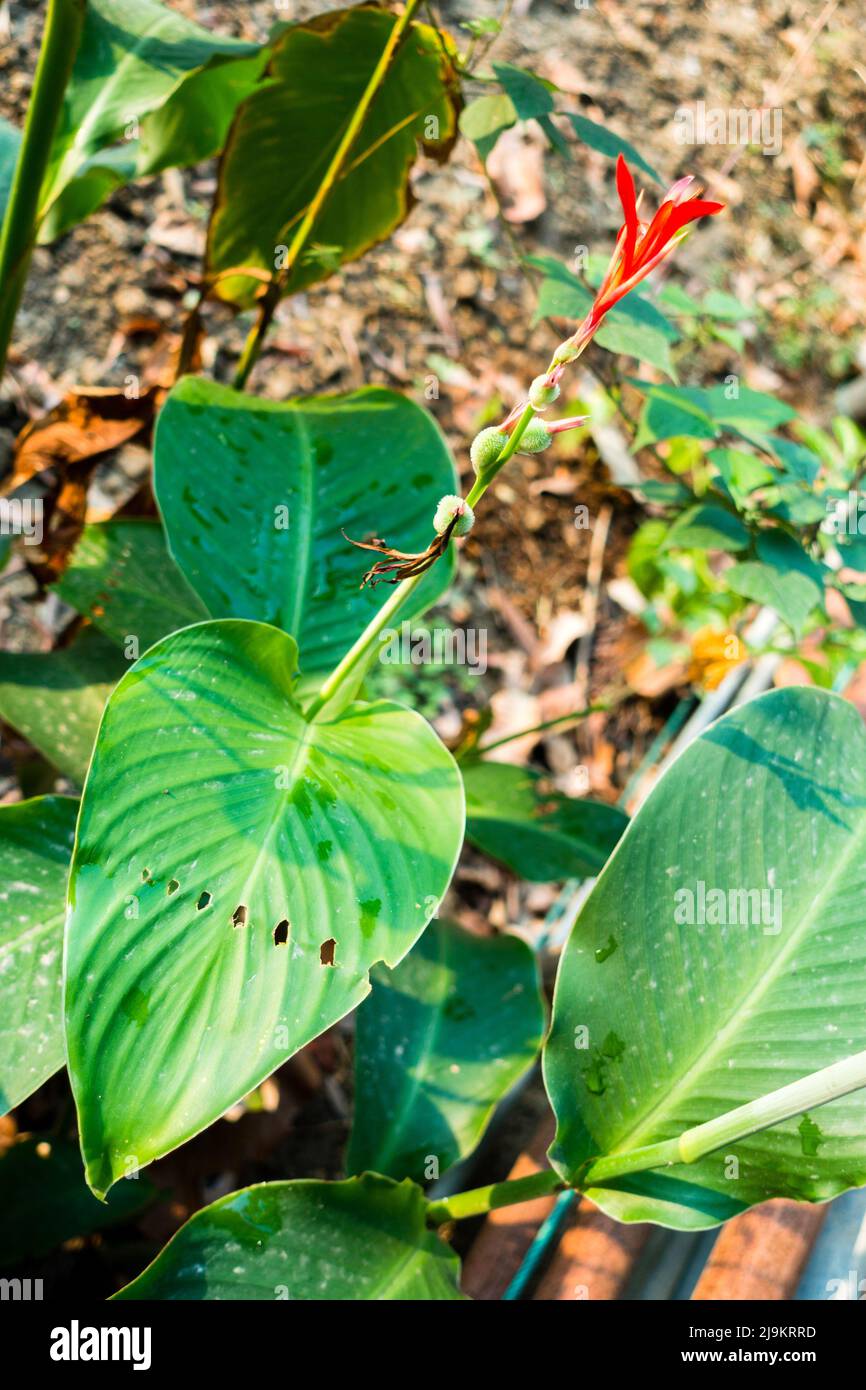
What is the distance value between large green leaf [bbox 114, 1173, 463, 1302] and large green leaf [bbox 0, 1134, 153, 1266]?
1.01ft

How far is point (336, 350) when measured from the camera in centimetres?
192

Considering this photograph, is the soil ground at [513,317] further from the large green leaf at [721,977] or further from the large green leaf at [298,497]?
the large green leaf at [721,977]

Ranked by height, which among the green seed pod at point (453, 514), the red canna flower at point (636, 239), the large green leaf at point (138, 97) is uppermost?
the large green leaf at point (138, 97)

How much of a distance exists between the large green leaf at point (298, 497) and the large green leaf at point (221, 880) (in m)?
0.16

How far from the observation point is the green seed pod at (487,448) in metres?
0.65

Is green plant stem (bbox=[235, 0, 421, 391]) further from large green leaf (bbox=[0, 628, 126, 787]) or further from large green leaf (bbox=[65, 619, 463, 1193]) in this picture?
large green leaf (bbox=[65, 619, 463, 1193])

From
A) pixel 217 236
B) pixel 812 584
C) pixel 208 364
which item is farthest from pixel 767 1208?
pixel 208 364

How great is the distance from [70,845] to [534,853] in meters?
0.50

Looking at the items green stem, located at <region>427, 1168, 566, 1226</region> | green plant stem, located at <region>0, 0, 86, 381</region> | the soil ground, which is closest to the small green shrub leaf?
the soil ground

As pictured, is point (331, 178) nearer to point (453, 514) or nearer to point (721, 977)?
point (453, 514)

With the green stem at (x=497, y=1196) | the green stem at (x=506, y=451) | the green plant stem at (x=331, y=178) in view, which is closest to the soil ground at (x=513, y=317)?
the green plant stem at (x=331, y=178)

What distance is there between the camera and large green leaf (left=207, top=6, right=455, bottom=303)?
112 centimetres

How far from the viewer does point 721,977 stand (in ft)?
3.05

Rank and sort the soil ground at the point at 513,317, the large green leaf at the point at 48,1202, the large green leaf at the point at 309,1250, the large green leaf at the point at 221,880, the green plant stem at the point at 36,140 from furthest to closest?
the soil ground at the point at 513,317
the large green leaf at the point at 48,1202
the green plant stem at the point at 36,140
the large green leaf at the point at 309,1250
the large green leaf at the point at 221,880
